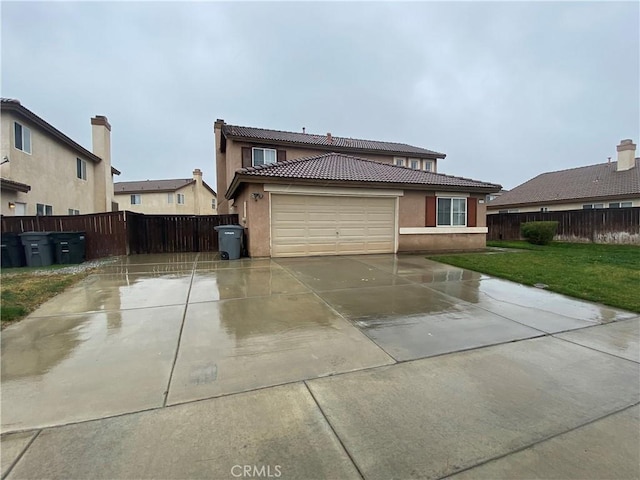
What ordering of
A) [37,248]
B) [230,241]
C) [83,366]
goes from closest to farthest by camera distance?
[83,366]
[37,248]
[230,241]

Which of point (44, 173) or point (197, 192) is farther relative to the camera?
Answer: point (197, 192)

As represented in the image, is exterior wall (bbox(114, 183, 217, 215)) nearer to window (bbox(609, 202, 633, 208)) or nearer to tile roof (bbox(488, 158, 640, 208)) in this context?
tile roof (bbox(488, 158, 640, 208))

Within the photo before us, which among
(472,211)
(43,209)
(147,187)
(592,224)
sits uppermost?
(147,187)

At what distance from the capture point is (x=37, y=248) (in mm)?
9688

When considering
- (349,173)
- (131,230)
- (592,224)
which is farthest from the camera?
(592,224)

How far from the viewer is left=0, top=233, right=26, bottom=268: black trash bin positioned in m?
9.49

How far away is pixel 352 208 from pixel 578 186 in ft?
74.9

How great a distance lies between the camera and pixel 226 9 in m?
13.3

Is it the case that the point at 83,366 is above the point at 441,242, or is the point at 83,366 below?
below

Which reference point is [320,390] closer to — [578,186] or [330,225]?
[330,225]

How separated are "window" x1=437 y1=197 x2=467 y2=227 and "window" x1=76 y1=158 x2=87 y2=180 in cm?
2112

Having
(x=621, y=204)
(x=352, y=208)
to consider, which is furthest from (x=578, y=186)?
(x=352, y=208)

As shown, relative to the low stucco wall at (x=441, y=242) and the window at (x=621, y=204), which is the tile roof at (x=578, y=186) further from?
the low stucco wall at (x=441, y=242)

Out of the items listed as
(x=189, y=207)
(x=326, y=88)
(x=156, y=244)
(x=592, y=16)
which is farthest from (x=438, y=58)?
(x=189, y=207)
